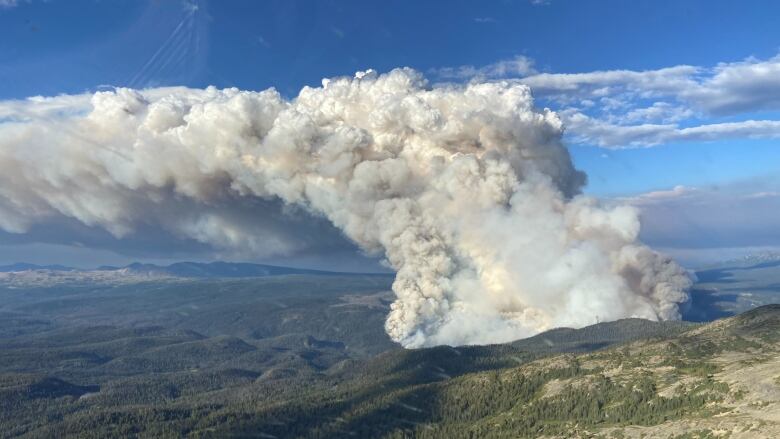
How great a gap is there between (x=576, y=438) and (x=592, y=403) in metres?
26.6

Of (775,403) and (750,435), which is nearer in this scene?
(750,435)

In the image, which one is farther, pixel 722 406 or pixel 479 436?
pixel 479 436

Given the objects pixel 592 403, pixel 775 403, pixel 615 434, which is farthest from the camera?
pixel 592 403

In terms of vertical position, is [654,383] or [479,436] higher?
[654,383]

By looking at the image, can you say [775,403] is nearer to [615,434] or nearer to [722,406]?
[722,406]

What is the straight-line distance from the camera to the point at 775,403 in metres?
139

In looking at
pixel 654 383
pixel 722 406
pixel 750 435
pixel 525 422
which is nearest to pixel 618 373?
pixel 654 383

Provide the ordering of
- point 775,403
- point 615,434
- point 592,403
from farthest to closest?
1. point 592,403
2. point 615,434
3. point 775,403

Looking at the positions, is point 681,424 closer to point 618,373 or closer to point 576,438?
point 576,438

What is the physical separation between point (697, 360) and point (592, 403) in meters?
40.6

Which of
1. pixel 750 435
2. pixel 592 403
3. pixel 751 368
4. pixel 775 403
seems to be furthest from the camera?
pixel 592 403

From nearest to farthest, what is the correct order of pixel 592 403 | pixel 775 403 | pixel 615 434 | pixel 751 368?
pixel 775 403
pixel 615 434
pixel 751 368
pixel 592 403

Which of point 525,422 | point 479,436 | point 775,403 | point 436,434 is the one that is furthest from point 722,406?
point 436,434

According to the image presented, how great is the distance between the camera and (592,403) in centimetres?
17775
